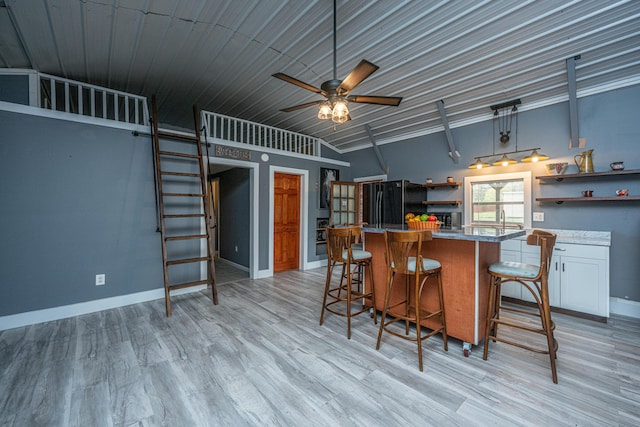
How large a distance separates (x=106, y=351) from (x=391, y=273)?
2657 mm

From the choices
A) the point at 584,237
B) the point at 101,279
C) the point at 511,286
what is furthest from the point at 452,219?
the point at 101,279

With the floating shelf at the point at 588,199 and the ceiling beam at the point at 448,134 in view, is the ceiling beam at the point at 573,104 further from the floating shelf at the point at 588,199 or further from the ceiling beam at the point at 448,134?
the ceiling beam at the point at 448,134

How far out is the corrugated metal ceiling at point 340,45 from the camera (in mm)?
2438

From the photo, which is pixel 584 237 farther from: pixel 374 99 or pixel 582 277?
pixel 374 99

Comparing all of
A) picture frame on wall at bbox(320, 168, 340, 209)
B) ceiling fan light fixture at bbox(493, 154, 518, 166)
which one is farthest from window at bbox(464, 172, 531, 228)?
picture frame on wall at bbox(320, 168, 340, 209)

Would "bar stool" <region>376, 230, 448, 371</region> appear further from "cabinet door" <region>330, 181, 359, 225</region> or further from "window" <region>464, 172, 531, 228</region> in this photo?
"cabinet door" <region>330, 181, 359, 225</region>

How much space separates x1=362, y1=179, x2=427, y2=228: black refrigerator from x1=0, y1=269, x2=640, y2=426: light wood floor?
232 cm

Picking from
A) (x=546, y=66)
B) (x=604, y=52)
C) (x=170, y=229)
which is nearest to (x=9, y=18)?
(x=170, y=229)

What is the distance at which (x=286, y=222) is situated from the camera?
567 centimetres

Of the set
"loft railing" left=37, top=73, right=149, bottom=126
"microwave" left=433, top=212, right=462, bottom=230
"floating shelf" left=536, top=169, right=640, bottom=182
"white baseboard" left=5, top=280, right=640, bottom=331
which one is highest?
"loft railing" left=37, top=73, right=149, bottom=126

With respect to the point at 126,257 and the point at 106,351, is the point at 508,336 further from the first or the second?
the point at 126,257

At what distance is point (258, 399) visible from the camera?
1779mm

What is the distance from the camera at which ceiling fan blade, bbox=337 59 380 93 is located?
211 cm

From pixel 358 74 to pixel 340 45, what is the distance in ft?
3.34
